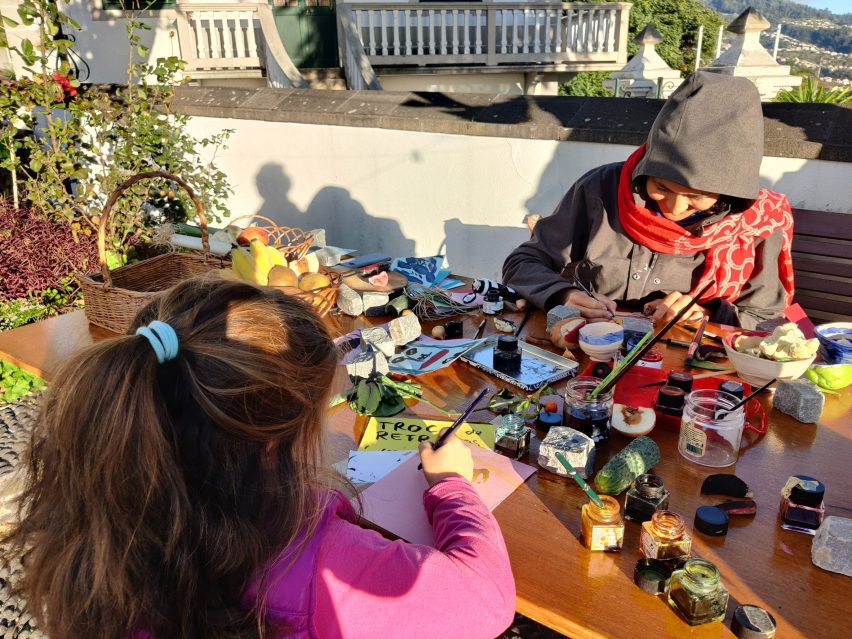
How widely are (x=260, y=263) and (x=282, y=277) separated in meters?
0.14

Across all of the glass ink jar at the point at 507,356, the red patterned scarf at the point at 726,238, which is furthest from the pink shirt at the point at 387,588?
the red patterned scarf at the point at 726,238

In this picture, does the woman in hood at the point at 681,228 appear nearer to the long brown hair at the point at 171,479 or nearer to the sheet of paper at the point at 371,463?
the sheet of paper at the point at 371,463

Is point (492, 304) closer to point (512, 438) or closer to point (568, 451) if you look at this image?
point (512, 438)

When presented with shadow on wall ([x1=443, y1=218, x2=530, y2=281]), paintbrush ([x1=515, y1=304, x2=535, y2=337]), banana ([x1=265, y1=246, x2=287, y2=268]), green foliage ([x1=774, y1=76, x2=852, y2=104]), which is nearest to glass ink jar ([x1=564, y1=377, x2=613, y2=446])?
paintbrush ([x1=515, y1=304, x2=535, y2=337])

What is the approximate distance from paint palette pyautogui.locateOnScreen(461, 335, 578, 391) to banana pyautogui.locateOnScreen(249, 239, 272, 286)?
735 mm

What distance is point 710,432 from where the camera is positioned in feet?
4.50

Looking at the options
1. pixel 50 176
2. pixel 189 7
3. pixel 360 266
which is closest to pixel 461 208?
pixel 360 266

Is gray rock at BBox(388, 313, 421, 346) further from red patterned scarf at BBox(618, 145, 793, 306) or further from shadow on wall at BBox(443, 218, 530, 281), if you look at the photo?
shadow on wall at BBox(443, 218, 530, 281)

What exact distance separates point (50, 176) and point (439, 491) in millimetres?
4136

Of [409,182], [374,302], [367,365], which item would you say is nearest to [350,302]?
[374,302]

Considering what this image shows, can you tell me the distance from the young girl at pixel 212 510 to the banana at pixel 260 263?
1.10m

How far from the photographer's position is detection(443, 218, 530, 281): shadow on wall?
4051 millimetres

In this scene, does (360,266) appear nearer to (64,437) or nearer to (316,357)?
(316,357)

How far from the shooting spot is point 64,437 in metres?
0.89
